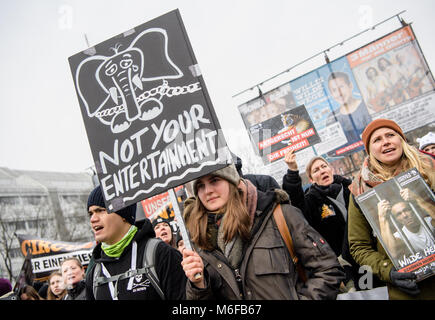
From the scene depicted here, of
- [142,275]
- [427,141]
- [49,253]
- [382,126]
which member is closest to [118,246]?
[142,275]

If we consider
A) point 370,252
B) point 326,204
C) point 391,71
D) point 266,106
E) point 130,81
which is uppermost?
point 266,106

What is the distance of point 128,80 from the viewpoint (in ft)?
7.54

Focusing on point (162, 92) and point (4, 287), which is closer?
point (162, 92)

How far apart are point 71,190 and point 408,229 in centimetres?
5262

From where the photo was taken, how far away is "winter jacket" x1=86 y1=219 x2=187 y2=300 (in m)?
2.19

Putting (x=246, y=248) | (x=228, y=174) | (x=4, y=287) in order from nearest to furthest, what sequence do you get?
(x=246, y=248) < (x=228, y=174) < (x=4, y=287)

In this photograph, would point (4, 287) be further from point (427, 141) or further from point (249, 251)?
point (427, 141)

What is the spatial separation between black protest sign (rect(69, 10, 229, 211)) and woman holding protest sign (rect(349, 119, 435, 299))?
45.5 inches

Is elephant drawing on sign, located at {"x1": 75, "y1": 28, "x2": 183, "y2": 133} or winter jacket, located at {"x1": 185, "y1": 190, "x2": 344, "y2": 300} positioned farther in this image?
elephant drawing on sign, located at {"x1": 75, "y1": 28, "x2": 183, "y2": 133}

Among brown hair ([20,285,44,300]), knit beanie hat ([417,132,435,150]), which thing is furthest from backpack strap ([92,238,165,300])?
brown hair ([20,285,44,300])

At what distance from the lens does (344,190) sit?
12.1 feet

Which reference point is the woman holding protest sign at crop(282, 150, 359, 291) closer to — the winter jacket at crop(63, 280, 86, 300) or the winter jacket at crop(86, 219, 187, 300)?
the winter jacket at crop(86, 219, 187, 300)

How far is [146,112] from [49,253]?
6.22 m
